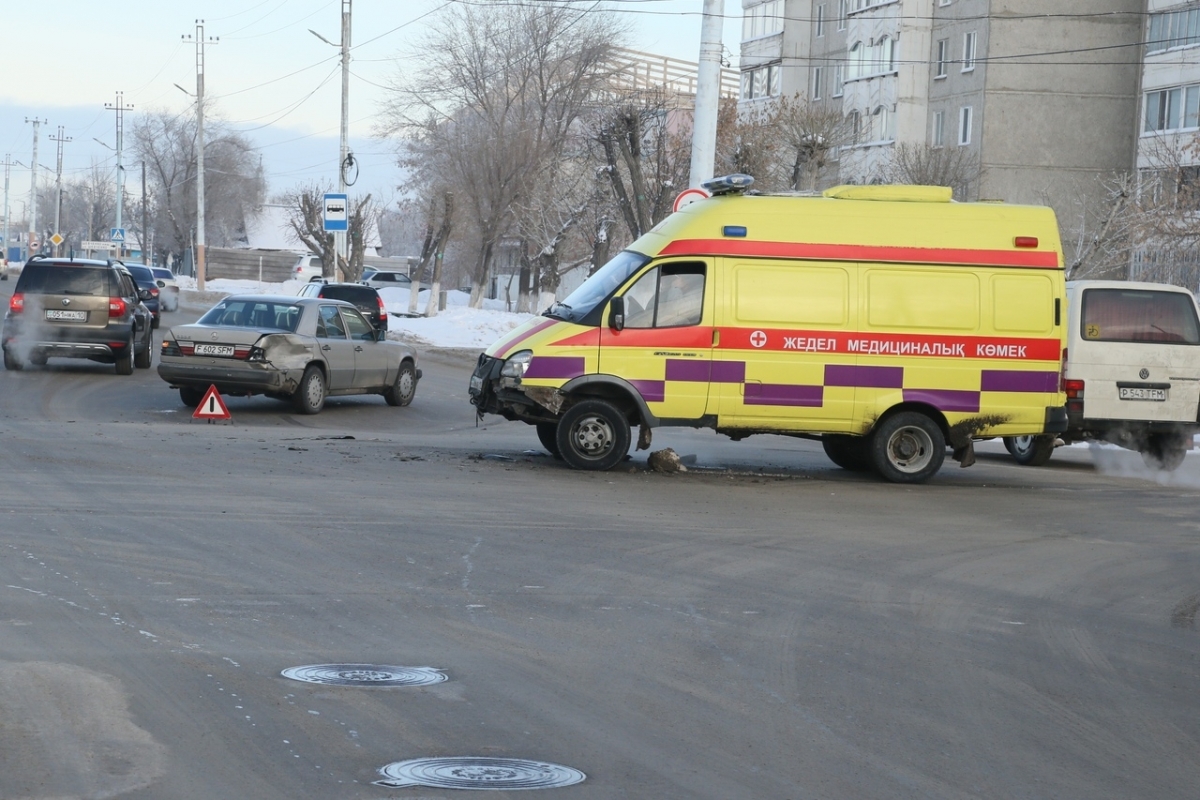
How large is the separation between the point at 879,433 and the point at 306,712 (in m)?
9.44

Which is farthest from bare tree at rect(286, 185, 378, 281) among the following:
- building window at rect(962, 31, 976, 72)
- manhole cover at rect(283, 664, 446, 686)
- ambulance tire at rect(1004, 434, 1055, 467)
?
manhole cover at rect(283, 664, 446, 686)

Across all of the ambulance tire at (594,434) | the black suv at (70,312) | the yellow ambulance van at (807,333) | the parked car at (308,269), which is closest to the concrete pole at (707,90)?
the yellow ambulance van at (807,333)

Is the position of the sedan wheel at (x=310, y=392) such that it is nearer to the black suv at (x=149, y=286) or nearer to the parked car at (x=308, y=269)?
the black suv at (x=149, y=286)

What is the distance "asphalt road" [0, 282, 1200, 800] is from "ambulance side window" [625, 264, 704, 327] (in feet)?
5.01

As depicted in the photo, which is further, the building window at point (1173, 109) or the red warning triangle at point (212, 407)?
the building window at point (1173, 109)

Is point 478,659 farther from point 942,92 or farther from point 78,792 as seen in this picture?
point 942,92

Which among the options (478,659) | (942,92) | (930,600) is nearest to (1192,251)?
(942,92)

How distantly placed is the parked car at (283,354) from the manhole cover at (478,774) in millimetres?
13770

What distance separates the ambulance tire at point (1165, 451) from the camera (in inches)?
629

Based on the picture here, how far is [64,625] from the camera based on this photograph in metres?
6.61

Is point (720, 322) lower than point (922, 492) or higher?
higher

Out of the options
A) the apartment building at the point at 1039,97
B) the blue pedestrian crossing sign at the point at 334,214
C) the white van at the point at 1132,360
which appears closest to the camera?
the white van at the point at 1132,360

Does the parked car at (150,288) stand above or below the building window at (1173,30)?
below

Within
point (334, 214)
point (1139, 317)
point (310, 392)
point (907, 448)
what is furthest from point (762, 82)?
point (907, 448)
